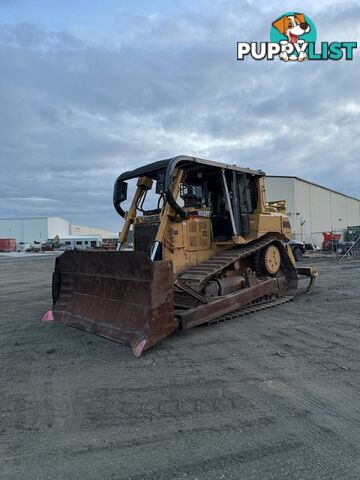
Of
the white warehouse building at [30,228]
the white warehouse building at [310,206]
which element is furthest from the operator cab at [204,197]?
the white warehouse building at [30,228]

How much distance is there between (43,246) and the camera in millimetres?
71875

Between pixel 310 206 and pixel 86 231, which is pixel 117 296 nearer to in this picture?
pixel 310 206

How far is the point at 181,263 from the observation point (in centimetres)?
714

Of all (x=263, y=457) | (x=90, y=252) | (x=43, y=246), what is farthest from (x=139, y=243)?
(x=43, y=246)

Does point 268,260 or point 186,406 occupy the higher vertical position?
point 268,260

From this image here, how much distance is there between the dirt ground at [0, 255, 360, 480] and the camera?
2.90 meters

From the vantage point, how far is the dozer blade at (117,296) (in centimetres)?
541

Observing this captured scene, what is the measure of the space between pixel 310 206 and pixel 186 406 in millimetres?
43351

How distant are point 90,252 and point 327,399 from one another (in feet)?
13.8

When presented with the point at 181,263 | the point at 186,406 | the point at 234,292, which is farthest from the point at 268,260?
the point at 186,406

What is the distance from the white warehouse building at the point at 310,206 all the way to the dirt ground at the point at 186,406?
101ft

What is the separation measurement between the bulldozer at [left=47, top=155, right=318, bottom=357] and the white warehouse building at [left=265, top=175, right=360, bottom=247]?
27.3 metres

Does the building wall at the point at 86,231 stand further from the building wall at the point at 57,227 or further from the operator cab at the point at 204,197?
the operator cab at the point at 204,197

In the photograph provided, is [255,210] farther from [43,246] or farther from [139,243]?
[43,246]
